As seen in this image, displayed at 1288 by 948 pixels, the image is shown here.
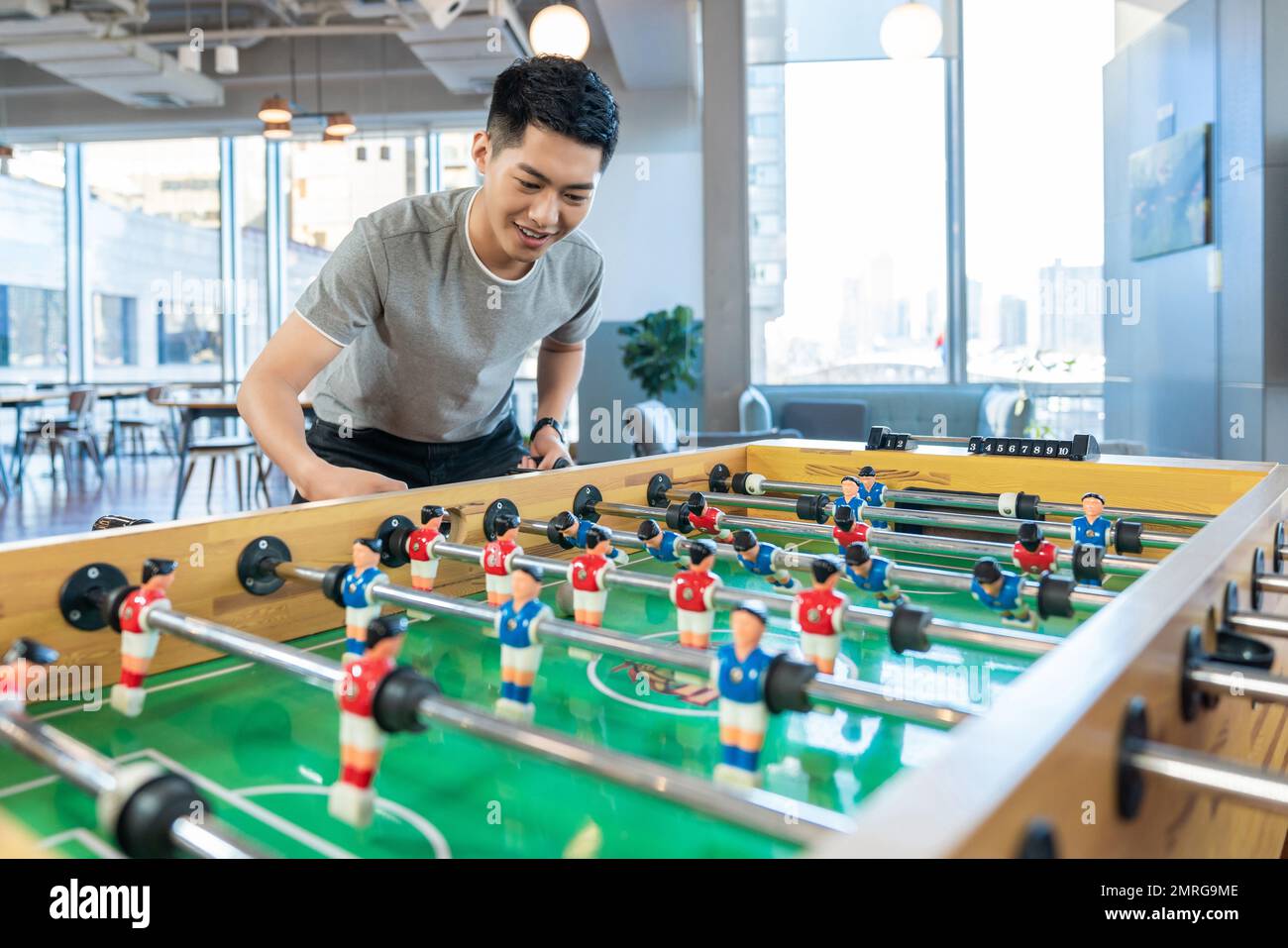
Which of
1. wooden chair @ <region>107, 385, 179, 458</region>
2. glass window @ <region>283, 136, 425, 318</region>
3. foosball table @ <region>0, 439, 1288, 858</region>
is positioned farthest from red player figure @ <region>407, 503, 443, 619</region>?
glass window @ <region>283, 136, 425, 318</region>

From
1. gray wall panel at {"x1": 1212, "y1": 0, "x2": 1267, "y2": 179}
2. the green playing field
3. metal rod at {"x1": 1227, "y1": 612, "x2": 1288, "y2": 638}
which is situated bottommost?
the green playing field

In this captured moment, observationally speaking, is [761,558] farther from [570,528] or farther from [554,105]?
[554,105]

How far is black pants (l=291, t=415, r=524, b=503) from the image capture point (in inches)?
80.4

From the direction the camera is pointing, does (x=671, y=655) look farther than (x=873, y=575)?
No

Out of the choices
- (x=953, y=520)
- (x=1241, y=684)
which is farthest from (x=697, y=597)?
(x=953, y=520)

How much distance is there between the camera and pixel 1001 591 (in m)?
0.98

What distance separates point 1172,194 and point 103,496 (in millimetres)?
7689

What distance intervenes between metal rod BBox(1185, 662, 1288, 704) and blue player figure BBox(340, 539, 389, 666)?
0.74m

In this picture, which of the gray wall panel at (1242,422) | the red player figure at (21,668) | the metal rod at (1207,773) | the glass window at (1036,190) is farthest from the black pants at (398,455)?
the glass window at (1036,190)

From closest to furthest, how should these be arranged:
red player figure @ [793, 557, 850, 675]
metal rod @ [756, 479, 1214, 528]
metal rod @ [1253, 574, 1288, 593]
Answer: red player figure @ [793, 557, 850, 675], metal rod @ [1253, 574, 1288, 593], metal rod @ [756, 479, 1214, 528]

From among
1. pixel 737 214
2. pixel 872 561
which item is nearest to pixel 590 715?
pixel 872 561

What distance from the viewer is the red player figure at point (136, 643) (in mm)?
882

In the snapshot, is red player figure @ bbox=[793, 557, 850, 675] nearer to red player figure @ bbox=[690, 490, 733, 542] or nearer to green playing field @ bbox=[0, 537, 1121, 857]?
green playing field @ bbox=[0, 537, 1121, 857]

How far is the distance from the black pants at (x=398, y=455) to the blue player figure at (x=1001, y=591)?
1.26 m
